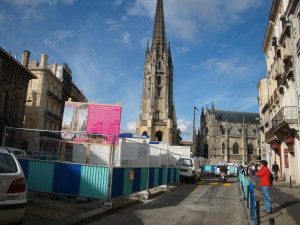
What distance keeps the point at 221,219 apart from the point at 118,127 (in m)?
6.26

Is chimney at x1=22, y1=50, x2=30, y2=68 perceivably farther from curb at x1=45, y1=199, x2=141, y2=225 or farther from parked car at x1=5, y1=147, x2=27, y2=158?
curb at x1=45, y1=199, x2=141, y2=225

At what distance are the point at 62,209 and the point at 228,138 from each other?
73.9m

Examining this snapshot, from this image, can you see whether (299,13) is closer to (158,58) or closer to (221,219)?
(221,219)

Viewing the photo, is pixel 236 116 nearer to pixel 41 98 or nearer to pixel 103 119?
pixel 41 98

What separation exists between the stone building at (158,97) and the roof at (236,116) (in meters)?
21.2

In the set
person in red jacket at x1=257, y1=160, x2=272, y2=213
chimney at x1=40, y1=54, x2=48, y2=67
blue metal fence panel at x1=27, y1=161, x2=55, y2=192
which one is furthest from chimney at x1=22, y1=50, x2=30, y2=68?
person in red jacket at x1=257, y1=160, x2=272, y2=213

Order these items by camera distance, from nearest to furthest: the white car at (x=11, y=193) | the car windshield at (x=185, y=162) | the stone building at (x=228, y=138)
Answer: the white car at (x=11, y=193)
the car windshield at (x=185, y=162)
the stone building at (x=228, y=138)

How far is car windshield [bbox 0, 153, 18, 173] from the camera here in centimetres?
488

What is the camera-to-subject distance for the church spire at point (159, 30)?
8178cm

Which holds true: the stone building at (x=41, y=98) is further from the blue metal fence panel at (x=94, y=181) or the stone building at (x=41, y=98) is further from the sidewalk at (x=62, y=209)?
the blue metal fence panel at (x=94, y=181)

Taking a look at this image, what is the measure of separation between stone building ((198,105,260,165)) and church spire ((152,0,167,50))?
2529cm

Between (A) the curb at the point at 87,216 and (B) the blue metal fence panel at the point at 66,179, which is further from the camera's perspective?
(B) the blue metal fence panel at the point at 66,179

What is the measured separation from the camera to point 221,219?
24.6 ft

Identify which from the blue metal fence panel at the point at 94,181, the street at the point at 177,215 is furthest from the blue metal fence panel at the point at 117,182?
the street at the point at 177,215
